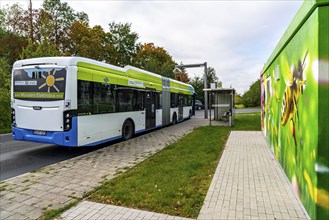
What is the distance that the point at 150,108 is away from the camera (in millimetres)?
12422

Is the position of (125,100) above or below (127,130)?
above

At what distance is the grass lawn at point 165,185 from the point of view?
3.99m

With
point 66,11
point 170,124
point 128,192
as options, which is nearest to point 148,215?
point 128,192

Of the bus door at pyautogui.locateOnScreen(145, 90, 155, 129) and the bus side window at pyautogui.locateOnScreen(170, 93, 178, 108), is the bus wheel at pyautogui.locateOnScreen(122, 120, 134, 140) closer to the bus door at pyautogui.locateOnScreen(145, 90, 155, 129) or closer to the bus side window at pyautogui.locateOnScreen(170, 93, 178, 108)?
the bus door at pyautogui.locateOnScreen(145, 90, 155, 129)

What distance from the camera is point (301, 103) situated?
3.51 m

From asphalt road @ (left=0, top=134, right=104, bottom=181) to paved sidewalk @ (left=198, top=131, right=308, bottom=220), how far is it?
483 cm

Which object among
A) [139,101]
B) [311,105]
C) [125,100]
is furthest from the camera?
[139,101]

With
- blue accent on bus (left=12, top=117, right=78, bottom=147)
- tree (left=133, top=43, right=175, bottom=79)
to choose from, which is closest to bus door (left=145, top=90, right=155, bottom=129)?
blue accent on bus (left=12, top=117, right=78, bottom=147)

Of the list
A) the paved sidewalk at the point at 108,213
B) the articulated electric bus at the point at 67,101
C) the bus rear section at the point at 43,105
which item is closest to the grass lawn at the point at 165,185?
the paved sidewalk at the point at 108,213

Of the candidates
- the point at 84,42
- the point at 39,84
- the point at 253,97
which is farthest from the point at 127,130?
the point at 253,97

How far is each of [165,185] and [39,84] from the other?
5106 mm

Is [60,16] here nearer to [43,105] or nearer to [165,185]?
[43,105]

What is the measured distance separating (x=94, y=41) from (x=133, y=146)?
2513cm

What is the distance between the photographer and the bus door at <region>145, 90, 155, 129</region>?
39.6 ft
